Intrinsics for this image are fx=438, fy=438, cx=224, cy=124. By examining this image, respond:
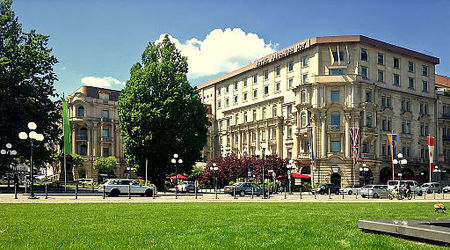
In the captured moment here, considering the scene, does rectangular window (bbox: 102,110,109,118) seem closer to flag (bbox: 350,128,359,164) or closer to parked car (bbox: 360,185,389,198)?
flag (bbox: 350,128,359,164)

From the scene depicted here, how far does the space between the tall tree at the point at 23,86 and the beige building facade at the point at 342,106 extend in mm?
35911

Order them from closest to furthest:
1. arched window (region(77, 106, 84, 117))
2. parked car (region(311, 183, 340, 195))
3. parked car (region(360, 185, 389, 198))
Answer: parked car (region(360, 185, 389, 198)) → parked car (region(311, 183, 340, 195)) → arched window (region(77, 106, 84, 117))

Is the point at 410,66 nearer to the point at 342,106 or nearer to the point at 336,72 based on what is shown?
the point at 336,72

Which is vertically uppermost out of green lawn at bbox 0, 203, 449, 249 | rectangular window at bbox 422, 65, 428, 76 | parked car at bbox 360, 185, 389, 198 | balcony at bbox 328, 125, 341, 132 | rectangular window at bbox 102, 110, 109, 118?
rectangular window at bbox 422, 65, 428, 76

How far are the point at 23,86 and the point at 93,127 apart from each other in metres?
44.2

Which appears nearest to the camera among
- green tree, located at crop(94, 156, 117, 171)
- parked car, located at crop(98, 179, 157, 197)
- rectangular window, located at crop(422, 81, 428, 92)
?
parked car, located at crop(98, 179, 157, 197)

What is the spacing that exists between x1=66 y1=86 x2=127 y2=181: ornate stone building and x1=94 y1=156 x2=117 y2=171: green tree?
8.73 feet

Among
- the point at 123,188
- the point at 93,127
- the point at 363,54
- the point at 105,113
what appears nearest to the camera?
the point at 123,188

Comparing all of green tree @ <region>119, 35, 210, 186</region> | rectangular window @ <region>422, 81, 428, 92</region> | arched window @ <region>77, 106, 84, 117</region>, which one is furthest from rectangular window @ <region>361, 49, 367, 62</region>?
arched window @ <region>77, 106, 84, 117</region>

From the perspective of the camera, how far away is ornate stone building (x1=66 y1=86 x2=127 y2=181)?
8594 centimetres

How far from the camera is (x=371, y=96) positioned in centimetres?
6650

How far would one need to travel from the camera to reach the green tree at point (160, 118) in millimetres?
45500

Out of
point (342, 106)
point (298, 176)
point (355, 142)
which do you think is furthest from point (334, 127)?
point (298, 176)

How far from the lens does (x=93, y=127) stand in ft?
287
